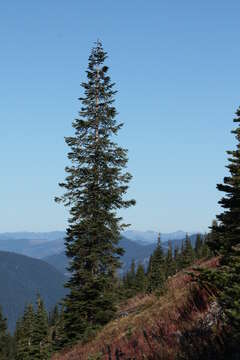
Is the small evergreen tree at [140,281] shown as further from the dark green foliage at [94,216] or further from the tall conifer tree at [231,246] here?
the tall conifer tree at [231,246]

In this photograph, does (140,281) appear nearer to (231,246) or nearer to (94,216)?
(94,216)

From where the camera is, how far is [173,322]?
230 inches

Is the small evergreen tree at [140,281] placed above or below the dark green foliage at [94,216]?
below

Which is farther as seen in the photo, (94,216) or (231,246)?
(94,216)

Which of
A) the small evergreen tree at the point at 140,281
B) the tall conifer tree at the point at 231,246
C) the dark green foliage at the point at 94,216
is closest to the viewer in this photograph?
the tall conifer tree at the point at 231,246

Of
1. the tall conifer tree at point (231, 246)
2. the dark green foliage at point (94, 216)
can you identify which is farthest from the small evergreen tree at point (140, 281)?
the tall conifer tree at point (231, 246)

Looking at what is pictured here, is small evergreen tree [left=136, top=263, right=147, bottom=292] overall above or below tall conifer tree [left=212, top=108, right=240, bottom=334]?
below

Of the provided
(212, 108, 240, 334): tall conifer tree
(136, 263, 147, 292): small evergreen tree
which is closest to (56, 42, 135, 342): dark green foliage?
(212, 108, 240, 334): tall conifer tree

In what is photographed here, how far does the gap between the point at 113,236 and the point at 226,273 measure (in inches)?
643

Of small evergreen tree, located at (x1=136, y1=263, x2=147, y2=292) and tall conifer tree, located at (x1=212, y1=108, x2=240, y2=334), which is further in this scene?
small evergreen tree, located at (x1=136, y1=263, x2=147, y2=292)

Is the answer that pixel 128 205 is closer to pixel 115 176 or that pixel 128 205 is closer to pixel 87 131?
pixel 115 176

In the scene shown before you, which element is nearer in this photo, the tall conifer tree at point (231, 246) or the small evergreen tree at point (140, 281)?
the tall conifer tree at point (231, 246)

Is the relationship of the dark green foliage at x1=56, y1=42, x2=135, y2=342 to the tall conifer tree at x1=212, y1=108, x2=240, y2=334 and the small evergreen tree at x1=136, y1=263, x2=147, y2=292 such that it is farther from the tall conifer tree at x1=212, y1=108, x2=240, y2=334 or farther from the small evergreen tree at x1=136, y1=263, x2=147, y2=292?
the small evergreen tree at x1=136, y1=263, x2=147, y2=292

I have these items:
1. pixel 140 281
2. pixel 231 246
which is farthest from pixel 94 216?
pixel 140 281
